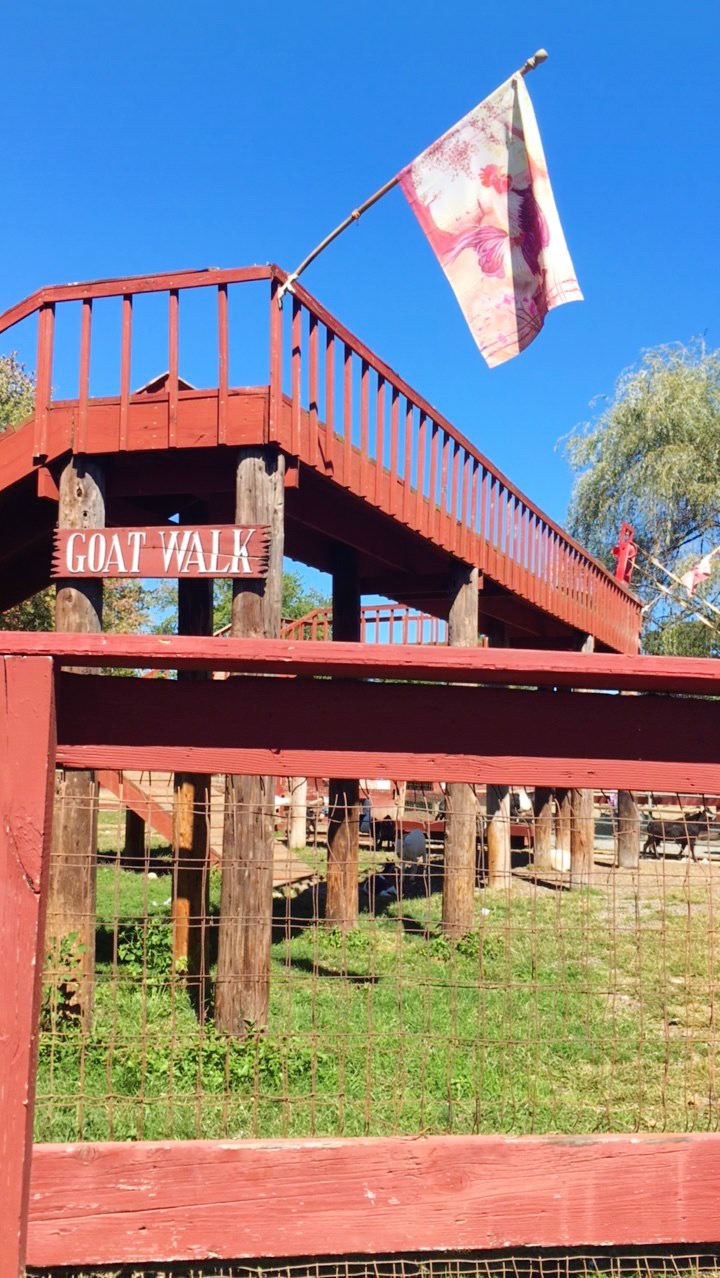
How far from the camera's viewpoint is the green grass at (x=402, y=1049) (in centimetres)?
308

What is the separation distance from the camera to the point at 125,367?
6.08m

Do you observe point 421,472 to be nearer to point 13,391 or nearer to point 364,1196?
point 364,1196

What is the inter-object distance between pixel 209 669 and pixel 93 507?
4.11 m

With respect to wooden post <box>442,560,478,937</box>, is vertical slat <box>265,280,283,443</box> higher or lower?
higher

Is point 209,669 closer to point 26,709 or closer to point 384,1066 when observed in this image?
point 26,709

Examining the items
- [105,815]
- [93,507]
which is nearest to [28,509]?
[93,507]

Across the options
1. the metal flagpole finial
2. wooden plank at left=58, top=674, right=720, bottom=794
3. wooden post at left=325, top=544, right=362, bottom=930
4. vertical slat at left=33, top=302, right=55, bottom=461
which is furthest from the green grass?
the metal flagpole finial

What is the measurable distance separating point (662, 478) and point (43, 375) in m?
23.6

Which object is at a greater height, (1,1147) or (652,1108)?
(1,1147)

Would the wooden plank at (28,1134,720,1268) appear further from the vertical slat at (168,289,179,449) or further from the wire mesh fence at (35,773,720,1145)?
the vertical slat at (168,289,179,449)

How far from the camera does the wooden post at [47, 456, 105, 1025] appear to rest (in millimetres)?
5617

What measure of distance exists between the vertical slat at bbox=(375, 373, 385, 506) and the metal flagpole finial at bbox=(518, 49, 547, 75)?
7.01 feet

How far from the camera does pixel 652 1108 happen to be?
4973 mm

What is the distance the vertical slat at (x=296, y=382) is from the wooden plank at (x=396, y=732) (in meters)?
3.72
